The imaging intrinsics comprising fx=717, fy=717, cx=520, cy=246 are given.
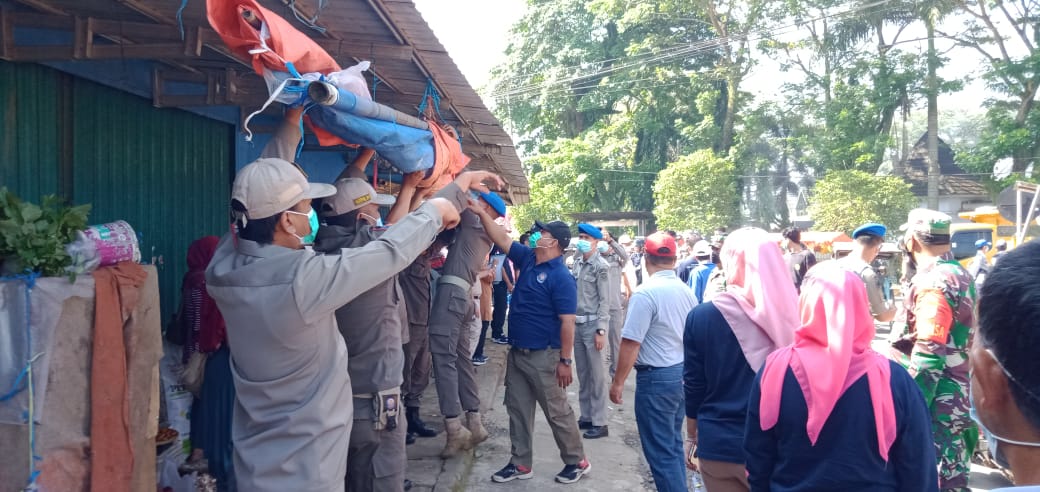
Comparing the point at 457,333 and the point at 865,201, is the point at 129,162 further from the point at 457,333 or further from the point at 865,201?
the point at 865,201

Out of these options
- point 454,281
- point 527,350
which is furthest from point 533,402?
point 454,281

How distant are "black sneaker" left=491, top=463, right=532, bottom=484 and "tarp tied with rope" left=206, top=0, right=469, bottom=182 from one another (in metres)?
2.81

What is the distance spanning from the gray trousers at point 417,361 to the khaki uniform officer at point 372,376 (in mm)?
2670

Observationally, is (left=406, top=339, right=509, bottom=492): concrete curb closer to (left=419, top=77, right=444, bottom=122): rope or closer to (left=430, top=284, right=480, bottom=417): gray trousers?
(left=430, top=284, right=480, bottom=417): gray trousers

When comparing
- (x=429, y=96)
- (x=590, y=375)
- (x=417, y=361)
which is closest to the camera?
(x=429, y=96)

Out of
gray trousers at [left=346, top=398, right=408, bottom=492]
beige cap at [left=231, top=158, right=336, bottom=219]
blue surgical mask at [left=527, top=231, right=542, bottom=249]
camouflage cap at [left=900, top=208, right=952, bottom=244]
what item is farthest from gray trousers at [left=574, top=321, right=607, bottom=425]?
beige cap at [left=231, top=158, right=336, bottom=219]

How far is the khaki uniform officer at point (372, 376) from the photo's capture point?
11.3 ft

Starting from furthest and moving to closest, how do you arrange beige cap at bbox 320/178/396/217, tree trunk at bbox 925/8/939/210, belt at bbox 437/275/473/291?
tree trunk at bbox 925/8/939/210 → belt at bbox 437/275/473/291 → beige cap at bbox 320/178/396/217

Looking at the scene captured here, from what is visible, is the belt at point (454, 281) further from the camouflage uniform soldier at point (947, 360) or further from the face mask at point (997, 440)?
the face mask at point (997, 440)

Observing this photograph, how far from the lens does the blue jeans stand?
4.45 meters

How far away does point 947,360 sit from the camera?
445cm

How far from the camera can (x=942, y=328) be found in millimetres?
4406

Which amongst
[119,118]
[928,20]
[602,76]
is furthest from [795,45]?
[119,118]

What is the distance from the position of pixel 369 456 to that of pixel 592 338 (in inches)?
171
